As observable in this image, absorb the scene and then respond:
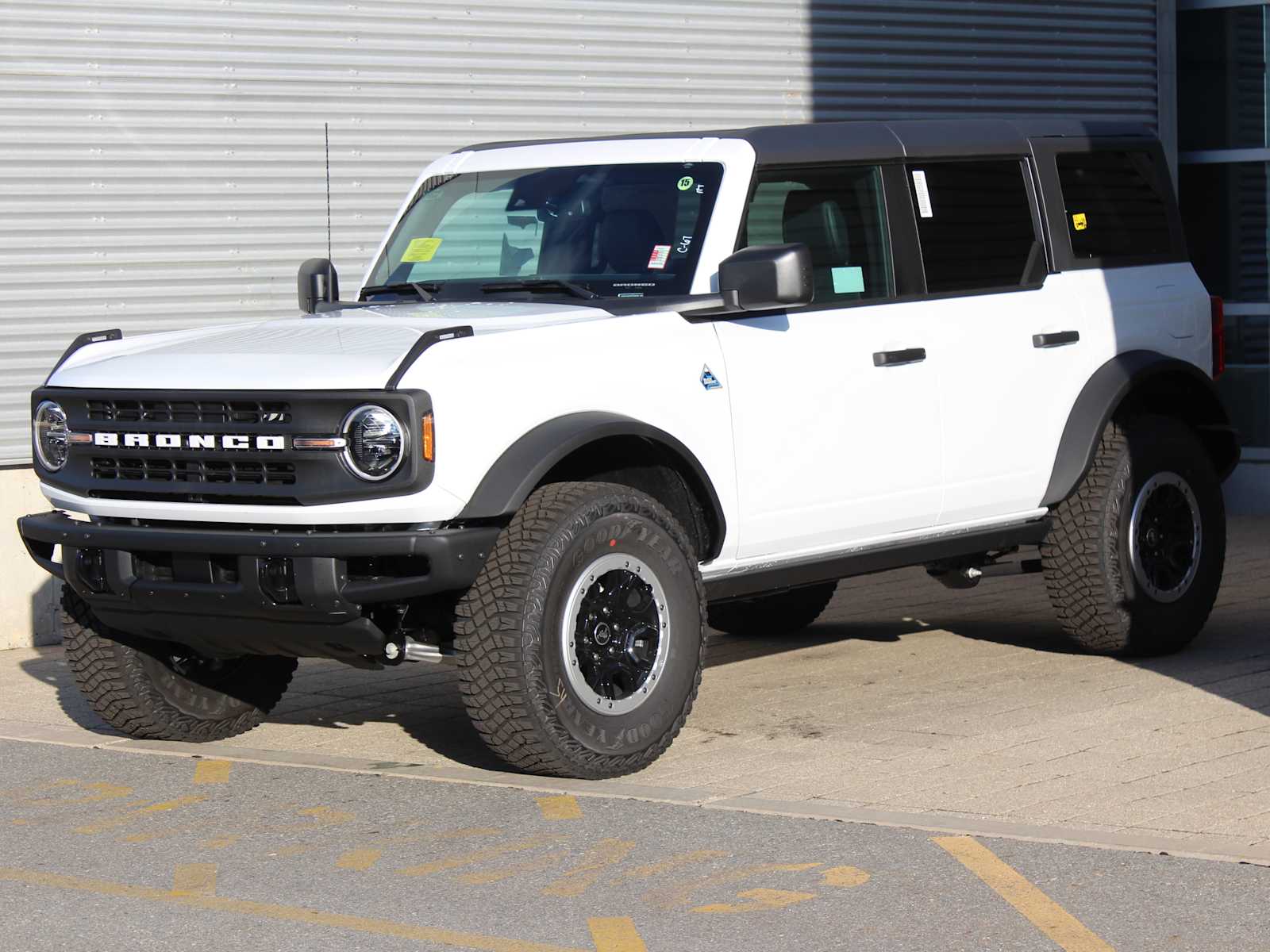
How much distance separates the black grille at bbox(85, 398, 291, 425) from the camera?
6672mm

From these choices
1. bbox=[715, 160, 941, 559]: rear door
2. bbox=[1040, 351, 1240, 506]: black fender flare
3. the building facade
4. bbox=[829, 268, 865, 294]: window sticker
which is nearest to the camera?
bbox=[715, 160, 941, 559]: rear door

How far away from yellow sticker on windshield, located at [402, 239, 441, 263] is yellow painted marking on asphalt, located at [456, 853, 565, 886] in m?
2.98

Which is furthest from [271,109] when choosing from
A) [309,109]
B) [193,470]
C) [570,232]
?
[193,470]

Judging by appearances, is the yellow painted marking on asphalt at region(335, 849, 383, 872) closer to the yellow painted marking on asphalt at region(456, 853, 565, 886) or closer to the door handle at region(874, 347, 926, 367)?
the yellow painted marking on asphalt at region(456, 853, 565, 886)

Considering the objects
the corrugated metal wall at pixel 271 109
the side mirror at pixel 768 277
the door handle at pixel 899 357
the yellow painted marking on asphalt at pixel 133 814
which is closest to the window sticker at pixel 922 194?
the door handle at pixel 899 357

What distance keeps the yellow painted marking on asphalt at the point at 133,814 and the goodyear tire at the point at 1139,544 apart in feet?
12.3

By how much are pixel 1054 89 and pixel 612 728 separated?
32.1ft

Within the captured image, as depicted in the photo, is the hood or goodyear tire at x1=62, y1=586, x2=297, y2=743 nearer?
the hood

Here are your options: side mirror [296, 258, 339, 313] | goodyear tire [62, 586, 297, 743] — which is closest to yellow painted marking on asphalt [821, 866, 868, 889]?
goodyear tire [62, 586, 297, 743]

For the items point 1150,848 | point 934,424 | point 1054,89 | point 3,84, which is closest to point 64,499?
point 934,424

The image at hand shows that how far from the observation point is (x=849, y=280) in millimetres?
7961

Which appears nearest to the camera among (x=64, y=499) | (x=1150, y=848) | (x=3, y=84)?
(x=1150, y=848)

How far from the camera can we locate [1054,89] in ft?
50.9

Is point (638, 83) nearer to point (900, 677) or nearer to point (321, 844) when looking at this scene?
point (900, 677)
